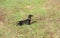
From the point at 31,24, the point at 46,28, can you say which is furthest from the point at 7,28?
the point at 46,28

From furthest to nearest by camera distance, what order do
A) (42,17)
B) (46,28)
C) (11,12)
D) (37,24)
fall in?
(11,12) < (42,17) < (37,24) < (46,28)

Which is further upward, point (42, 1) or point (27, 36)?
point (42, 1)

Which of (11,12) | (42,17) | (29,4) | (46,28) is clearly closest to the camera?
(46,28)

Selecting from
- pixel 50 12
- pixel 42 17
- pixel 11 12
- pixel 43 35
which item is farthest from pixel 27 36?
pixel 11 12

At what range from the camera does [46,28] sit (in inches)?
387

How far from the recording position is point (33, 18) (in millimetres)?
11812

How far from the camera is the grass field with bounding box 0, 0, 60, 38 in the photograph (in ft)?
31.2

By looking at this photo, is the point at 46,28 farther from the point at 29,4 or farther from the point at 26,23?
the point at 29,4

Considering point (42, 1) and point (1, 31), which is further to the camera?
point (42, 1)

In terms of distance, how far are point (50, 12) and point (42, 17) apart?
0.86m

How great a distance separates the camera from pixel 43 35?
30.2 feet

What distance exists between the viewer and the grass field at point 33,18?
31.2 feet

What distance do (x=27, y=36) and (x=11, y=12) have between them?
176 inches

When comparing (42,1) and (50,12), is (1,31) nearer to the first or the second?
(50,12)
